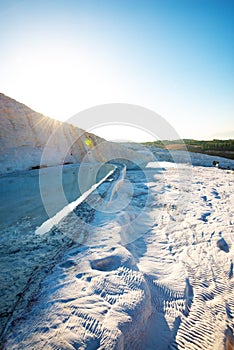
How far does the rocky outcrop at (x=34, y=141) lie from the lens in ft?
36.2

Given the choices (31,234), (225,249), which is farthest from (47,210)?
(225,249)

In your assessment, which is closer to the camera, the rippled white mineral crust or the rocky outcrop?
the rippled white mineral crust

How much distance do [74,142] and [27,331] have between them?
17.0m

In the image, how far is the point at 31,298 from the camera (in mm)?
1827

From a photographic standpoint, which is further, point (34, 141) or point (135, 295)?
point (34, 141)

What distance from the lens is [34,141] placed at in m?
12.9

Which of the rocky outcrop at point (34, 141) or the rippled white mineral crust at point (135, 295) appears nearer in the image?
the rippled white mineral crust at point (135, 295)

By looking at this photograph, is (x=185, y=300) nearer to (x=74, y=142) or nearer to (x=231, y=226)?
(x=231, y=226)

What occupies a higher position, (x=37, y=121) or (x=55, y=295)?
(x=37, y=121)

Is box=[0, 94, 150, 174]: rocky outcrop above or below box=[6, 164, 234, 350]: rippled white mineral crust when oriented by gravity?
above

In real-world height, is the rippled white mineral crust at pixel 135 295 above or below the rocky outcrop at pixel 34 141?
below

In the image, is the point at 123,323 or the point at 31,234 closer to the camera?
the point at 123,323

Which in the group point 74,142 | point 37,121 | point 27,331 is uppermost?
point 37,121

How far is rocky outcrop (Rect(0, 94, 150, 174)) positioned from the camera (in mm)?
11031
